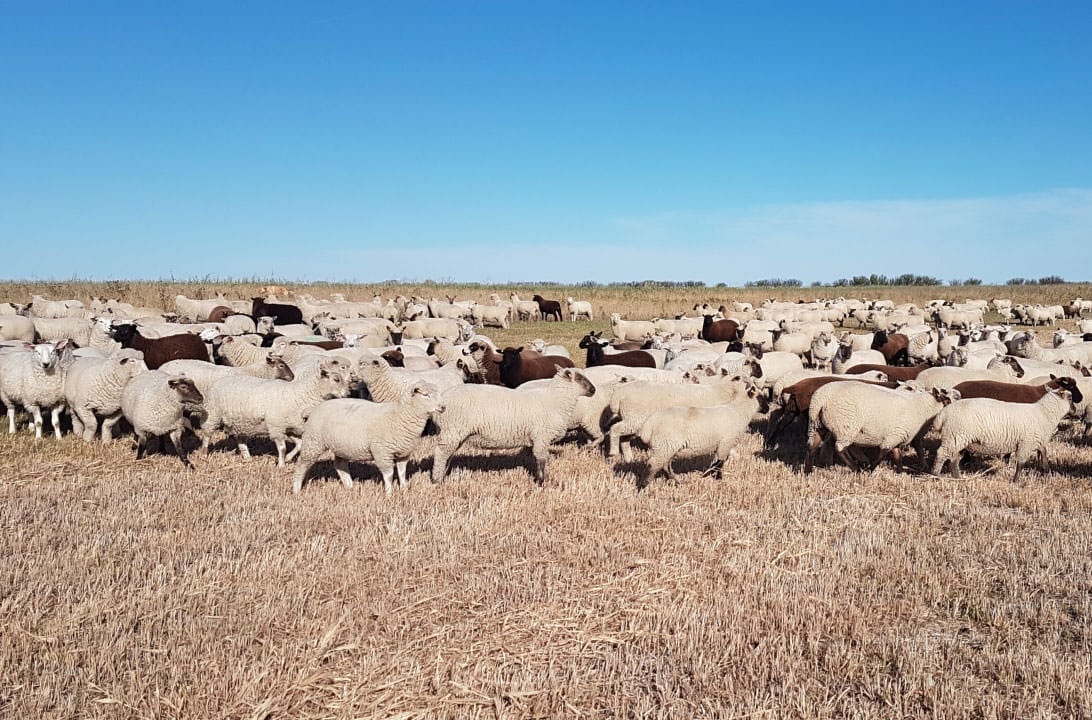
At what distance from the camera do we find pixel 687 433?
9.23 metres

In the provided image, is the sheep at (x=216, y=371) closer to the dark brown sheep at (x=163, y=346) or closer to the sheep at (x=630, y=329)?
the dark brown sheep at (x=163, y=346)

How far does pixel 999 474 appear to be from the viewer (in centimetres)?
1001

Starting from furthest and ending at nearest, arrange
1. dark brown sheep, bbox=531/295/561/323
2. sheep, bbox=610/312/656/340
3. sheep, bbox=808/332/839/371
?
dark brown sheep, bbox=531/295/561/323 < sheep, bbox=610/312/656/340 < sheep, bbox=808/332/839/371

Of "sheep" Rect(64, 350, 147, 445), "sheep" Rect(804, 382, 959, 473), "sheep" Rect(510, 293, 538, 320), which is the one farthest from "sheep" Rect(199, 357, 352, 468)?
"sheep" Rect(510, 293, 538, 320)

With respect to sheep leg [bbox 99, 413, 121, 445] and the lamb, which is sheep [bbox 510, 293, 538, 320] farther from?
sheep leg [bbox 99, 413, 121, 445]

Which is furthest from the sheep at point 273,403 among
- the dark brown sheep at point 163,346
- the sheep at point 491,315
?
the sheep at point 491,315

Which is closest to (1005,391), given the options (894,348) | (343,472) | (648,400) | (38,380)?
(648,400)

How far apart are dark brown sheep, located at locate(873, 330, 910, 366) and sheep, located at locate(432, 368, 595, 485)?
579 inches

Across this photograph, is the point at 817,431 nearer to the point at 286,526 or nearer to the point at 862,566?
the point at 862,566

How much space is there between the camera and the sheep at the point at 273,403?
10.2 m

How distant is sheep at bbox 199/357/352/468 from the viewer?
10.2 metres

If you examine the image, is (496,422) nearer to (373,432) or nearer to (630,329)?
(373,432)

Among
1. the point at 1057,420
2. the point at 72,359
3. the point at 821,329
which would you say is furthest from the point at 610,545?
the point at 821,329

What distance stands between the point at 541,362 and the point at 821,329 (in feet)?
58.7
